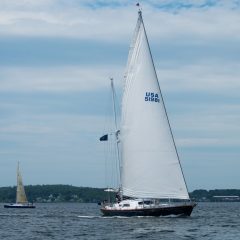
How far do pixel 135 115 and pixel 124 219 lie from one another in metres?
10.0

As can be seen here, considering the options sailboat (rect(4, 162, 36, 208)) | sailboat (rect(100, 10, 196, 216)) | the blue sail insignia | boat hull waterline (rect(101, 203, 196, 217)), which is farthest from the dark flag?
sailboat (rect(4, 162, 36, 208))

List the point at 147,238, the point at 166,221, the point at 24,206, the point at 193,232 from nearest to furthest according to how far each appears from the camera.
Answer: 1. the point at 147,238
2. the point at 193,232
3. the point at 166,221
4. the point at 24,206

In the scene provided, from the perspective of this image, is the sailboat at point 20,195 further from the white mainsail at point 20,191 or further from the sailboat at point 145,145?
the sailboat at point 145,145

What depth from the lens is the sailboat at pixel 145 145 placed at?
74.7m

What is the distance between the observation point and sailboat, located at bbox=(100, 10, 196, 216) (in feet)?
245

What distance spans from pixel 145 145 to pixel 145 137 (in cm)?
77

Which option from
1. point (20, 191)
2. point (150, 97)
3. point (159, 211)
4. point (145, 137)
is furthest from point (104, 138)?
point (20, 191)

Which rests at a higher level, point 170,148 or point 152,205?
point 170,148

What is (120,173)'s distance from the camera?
77.1 metres

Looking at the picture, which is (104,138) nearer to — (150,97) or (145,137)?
(145,137)

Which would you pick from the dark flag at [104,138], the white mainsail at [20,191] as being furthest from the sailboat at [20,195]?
the dark flag at [104,138]

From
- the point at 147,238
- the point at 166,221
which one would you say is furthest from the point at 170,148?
the point at 147,238

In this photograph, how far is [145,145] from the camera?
75875mm

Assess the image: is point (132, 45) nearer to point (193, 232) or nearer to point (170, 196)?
point (170, 196)
